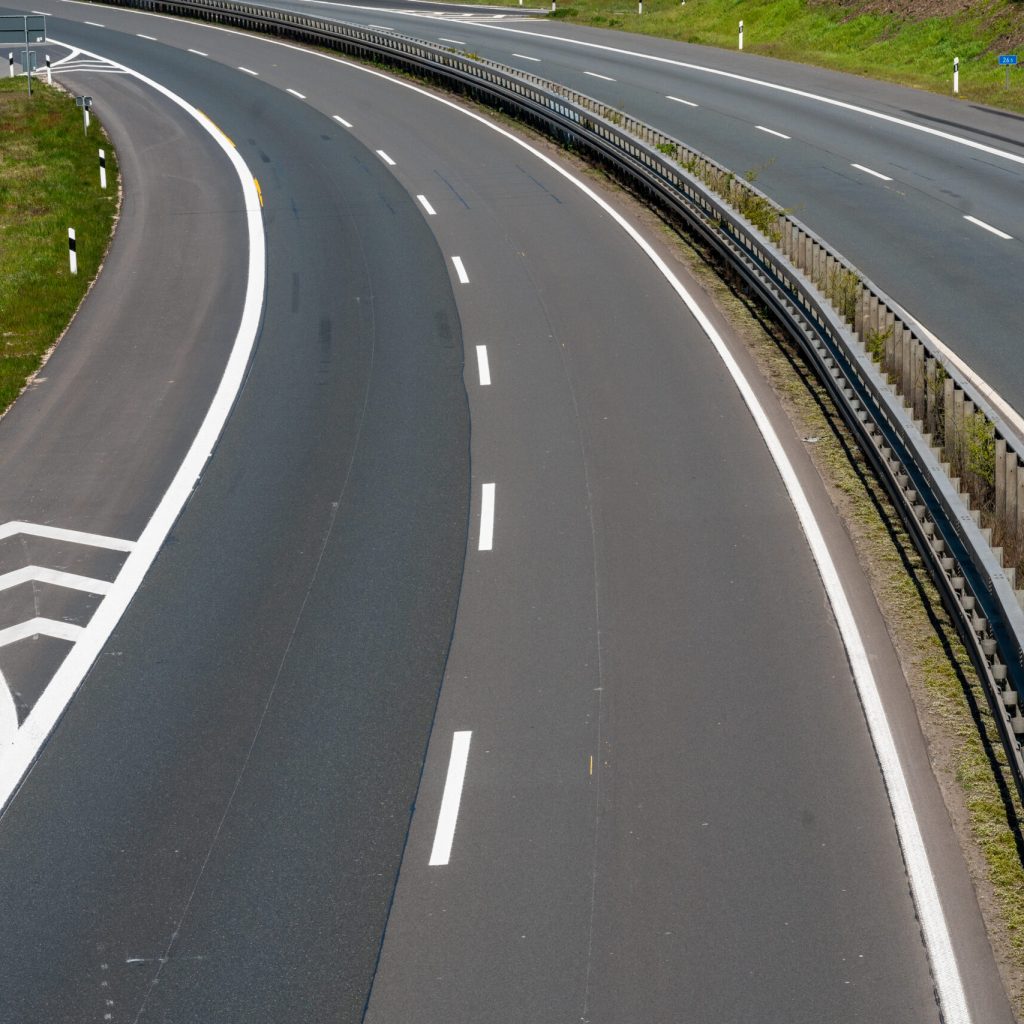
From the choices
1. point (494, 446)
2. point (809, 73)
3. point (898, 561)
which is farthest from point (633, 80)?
point (898, 561)

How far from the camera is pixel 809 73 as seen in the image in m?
47.0

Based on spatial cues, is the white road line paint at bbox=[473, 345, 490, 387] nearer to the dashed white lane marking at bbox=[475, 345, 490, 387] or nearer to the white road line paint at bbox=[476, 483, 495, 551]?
the dashed white lane marking at bbox=[475, 345, 490, 387]

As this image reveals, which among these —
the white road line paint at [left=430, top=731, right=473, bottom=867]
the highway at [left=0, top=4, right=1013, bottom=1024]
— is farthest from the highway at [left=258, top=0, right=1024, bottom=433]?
A: the white road line paint at [left=430, top=731, right=473, bottom=867]

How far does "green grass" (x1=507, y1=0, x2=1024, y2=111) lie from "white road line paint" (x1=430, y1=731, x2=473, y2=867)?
34.1 m

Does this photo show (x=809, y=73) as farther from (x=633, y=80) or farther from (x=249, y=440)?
(x=249, y=440)

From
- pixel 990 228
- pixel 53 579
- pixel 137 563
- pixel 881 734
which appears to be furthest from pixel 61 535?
pixel 990 228

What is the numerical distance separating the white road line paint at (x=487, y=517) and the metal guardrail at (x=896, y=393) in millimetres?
4251

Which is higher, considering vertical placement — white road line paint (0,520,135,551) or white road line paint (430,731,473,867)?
white road line paint (430,731,473,867)

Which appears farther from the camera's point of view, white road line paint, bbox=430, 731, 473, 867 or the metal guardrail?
the metal guardrail

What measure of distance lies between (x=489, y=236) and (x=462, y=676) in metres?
17.1

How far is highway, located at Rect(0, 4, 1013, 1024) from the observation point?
8.69 m

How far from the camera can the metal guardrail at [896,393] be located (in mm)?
11250

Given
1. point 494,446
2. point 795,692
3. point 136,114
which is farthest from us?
point 136,114

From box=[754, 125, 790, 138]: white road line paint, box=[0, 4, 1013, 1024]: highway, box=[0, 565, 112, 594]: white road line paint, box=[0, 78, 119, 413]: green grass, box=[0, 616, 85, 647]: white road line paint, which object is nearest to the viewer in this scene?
box=[0, 4, 1013, 1024]: highway
